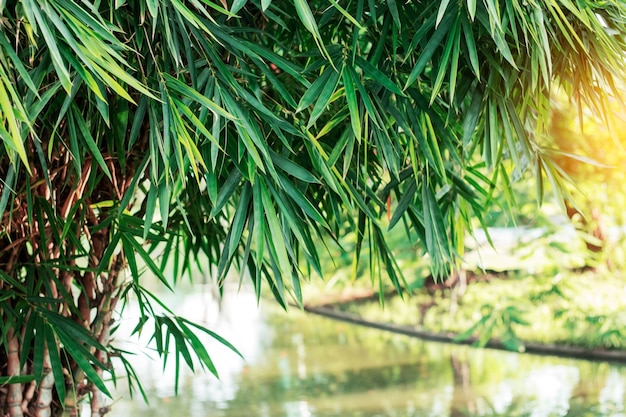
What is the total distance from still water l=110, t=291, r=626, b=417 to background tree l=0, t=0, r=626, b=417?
212 cm

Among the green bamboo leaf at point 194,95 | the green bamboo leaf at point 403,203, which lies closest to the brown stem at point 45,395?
the green bamboo leaf at point 194,95

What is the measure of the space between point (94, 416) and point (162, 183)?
1.05 m

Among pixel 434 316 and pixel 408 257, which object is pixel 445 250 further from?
pixel 434 316

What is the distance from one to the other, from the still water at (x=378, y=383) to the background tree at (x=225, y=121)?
212 centimetres

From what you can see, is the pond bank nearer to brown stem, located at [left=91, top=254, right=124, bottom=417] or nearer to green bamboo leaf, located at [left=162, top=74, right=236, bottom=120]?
brown stem, located at [left=91, top=254, right=124, bottom=417]

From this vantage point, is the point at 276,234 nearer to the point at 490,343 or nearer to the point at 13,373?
the point at 13,373

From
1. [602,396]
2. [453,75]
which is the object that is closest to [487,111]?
[453,75]

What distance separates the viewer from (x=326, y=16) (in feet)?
7.02

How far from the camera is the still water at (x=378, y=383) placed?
547 centimetres

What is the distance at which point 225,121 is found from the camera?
6.56ft

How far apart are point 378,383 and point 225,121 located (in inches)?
188

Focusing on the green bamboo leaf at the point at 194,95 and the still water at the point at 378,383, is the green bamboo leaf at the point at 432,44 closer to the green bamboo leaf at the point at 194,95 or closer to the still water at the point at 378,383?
the green bamboo leaf at the point at 194,95

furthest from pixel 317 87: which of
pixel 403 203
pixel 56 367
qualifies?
pixel 56 367

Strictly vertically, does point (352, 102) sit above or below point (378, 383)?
above
